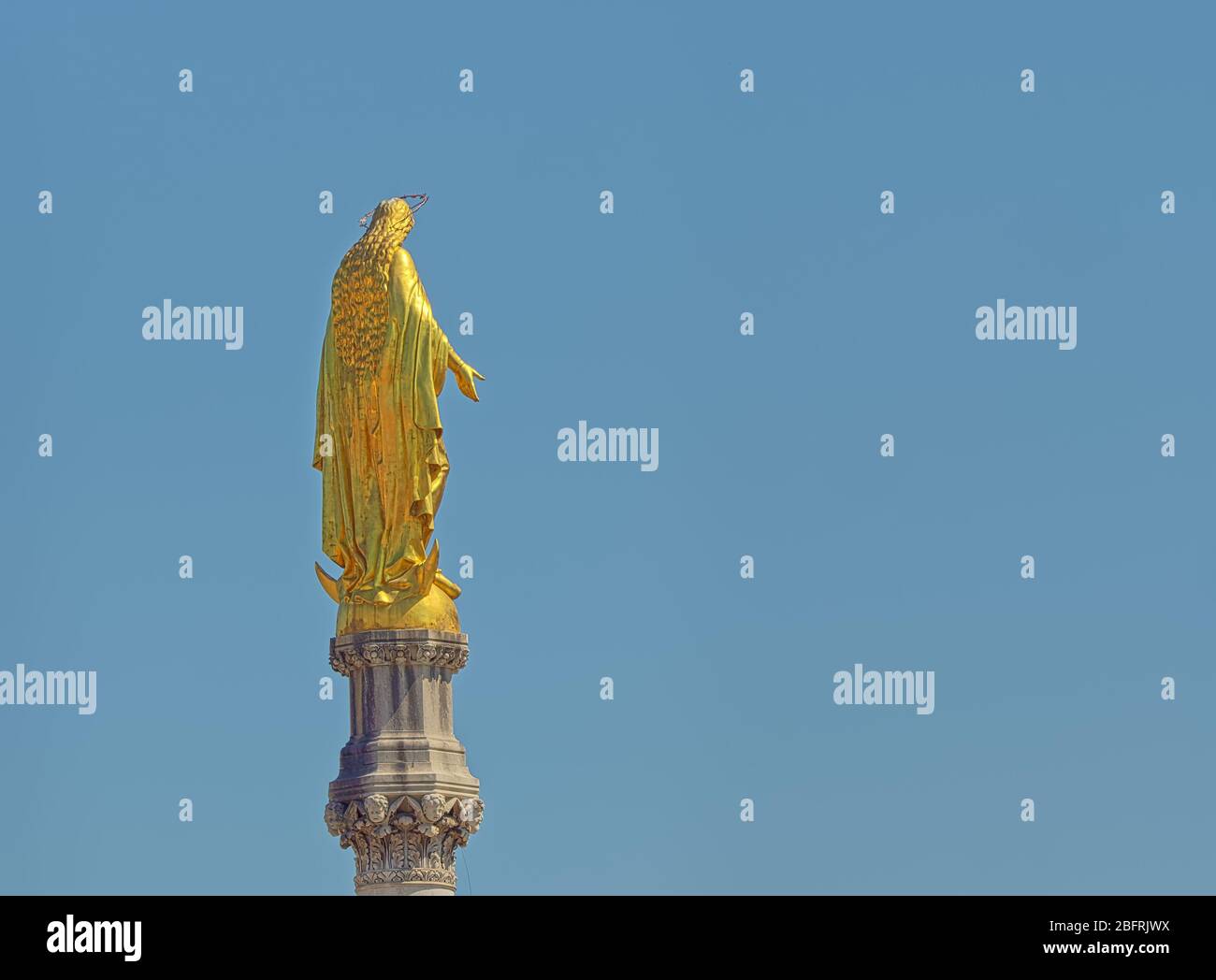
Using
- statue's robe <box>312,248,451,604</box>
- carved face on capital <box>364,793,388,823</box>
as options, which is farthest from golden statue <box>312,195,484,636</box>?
carved face on capital <box>364,793,388,823</box>

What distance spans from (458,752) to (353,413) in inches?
245

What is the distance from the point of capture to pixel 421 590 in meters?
64.9

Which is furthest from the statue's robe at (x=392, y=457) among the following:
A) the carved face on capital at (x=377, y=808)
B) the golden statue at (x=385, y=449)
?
the carved face on capital at (x=377, y=808)

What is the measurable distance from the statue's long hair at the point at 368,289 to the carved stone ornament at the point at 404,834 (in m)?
7.70

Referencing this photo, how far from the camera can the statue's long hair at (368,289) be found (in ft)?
214

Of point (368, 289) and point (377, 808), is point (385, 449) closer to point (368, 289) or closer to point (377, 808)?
point (368, 289)

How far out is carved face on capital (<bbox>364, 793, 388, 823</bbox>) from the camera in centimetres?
6350

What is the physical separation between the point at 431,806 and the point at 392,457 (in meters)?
6.21

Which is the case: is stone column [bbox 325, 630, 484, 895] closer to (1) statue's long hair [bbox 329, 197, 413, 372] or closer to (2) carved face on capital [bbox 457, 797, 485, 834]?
(2) carved face on capital [bbox 457, 797, 485, 834]

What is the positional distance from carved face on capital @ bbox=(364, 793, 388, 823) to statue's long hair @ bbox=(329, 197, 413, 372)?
7547mm

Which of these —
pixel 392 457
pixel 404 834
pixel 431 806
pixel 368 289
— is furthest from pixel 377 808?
pixel 368 289

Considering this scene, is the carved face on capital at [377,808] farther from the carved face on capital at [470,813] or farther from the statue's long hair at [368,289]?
the statue's long hair at [368,289]
